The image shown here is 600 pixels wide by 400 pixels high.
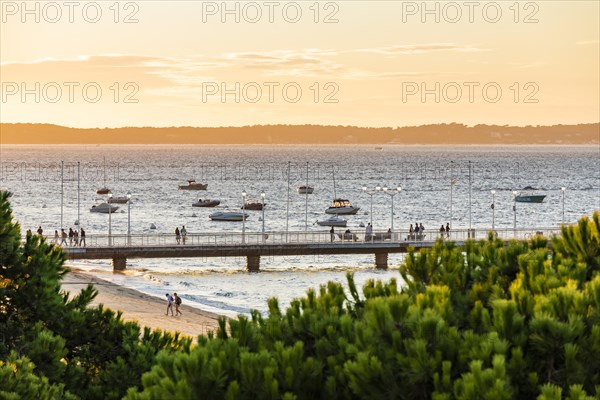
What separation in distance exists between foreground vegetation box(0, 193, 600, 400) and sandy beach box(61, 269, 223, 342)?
31.8 meters

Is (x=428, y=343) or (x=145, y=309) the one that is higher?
(x=428, y=343)

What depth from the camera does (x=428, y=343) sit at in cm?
1078

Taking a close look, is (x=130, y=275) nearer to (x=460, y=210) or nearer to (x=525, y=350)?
(x=525, y=350)

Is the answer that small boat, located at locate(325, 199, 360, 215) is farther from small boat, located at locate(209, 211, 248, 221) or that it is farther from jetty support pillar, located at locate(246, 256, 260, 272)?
jetty support pillar, located at locate(246, 256, 260, 272)

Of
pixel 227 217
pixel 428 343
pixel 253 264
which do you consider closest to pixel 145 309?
pixel 253 264

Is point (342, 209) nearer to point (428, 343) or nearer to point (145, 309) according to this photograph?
point (145, 309)

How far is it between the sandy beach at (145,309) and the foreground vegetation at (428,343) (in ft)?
104

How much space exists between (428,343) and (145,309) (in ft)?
146

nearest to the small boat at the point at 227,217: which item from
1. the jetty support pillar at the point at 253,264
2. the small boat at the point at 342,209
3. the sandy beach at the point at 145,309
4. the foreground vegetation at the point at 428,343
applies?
the small boat at the point at 342,209

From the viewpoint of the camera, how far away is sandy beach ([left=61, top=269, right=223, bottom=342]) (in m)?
48.7

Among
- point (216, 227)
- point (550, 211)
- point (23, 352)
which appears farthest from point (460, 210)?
point (23, 352)

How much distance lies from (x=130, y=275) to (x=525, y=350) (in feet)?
202

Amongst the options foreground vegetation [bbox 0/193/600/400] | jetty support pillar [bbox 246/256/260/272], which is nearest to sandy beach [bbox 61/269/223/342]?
jetty support pillar [bbox 246/256/260/272]

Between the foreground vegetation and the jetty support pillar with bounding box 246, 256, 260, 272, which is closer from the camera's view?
the foreground vegetation
